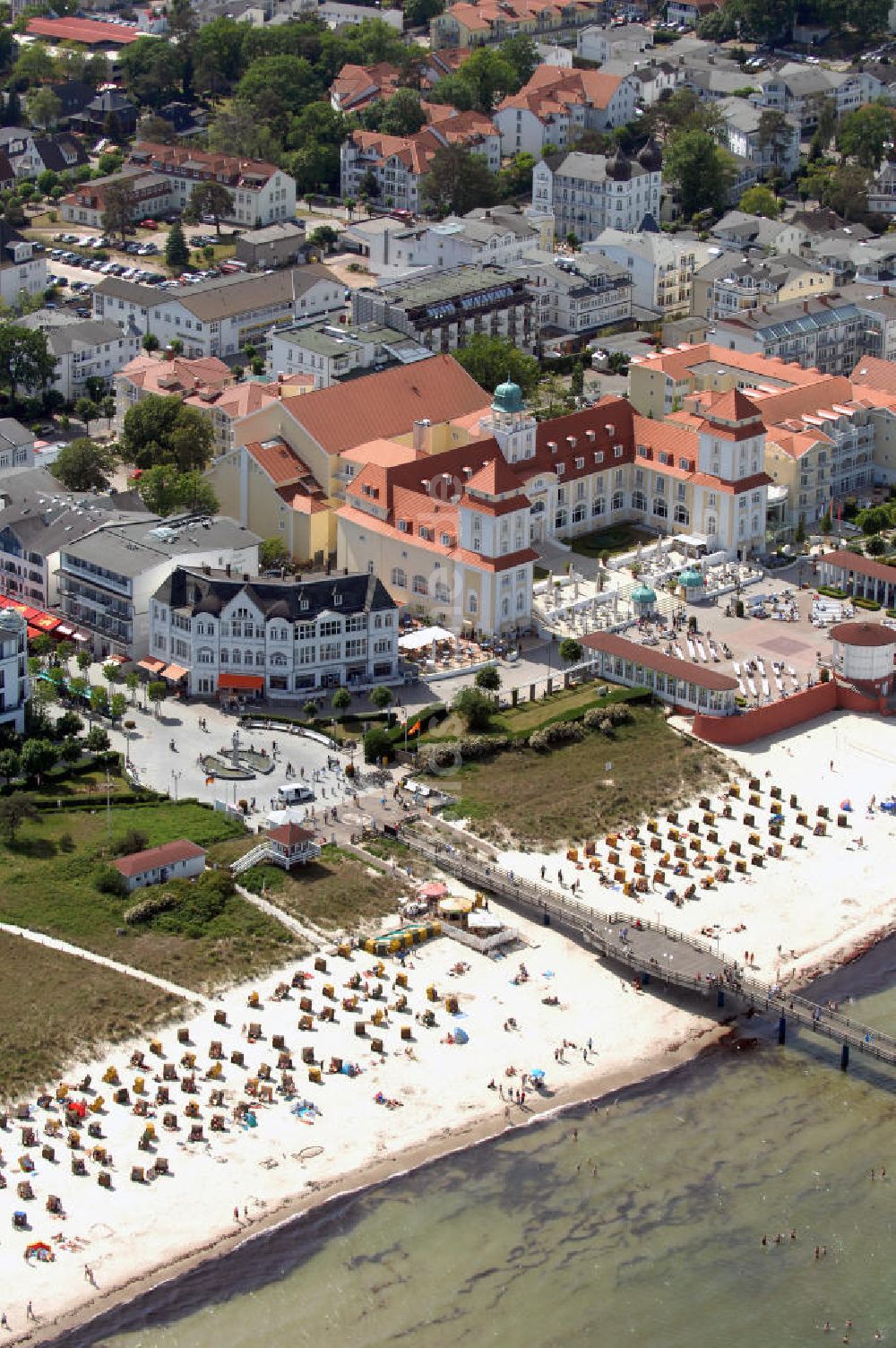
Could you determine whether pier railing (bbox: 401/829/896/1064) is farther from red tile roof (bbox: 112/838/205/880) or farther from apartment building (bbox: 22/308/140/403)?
apartment building (bbox: 22/308/140/403)

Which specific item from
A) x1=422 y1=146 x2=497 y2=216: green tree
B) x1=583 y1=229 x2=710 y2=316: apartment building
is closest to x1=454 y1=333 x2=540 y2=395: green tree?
x1=583 y1=229 x2=710 y2=316: apartment building

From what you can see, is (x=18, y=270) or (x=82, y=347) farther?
(x=18, y=270)

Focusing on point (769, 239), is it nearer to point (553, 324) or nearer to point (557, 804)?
point (553, 324)

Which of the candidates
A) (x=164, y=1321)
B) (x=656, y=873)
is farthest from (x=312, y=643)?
(x=164, y=1321)

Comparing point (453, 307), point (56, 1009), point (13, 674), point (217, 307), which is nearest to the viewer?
point (56, 1009)

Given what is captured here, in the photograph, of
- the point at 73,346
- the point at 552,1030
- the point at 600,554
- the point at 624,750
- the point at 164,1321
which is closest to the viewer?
the point at 164,1321

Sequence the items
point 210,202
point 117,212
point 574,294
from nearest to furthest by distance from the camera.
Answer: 1. point 574,294
2. point 117,212
3. point 210,202

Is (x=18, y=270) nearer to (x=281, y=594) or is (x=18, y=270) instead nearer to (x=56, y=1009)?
(x=281, y=594)

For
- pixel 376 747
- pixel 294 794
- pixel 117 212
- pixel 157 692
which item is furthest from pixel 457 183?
pixel 294 794
